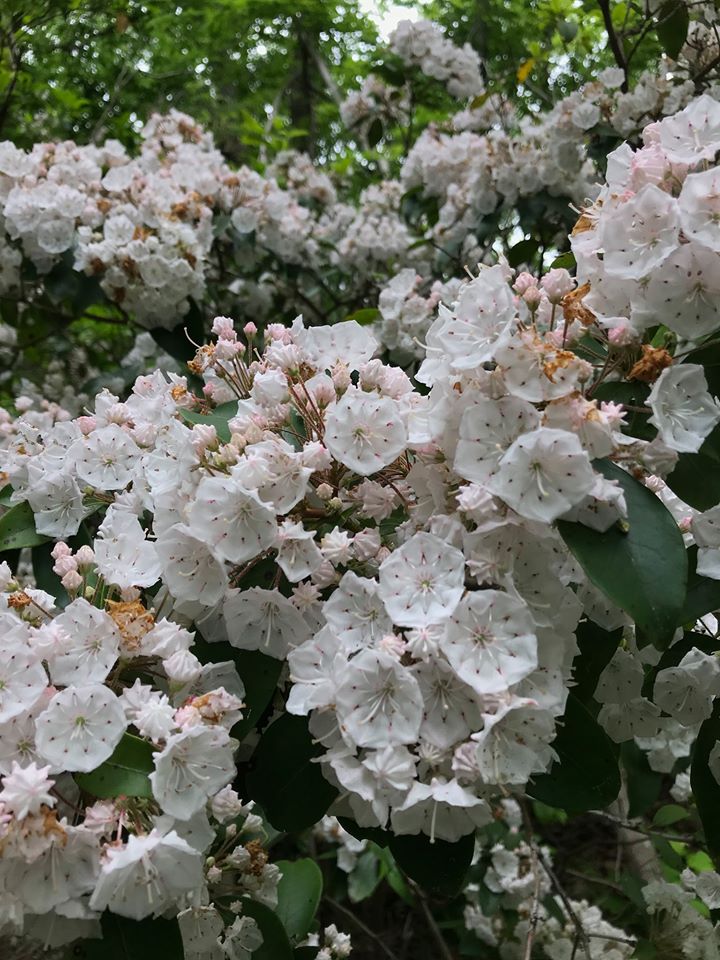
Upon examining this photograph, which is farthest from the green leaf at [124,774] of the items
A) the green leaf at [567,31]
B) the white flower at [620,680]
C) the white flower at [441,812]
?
the green leaf at [567,31]

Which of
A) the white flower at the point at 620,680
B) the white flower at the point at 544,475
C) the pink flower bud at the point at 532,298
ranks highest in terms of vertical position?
the pink flower bud at the point at 532,298

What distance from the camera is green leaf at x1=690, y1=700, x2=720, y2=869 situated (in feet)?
5.23

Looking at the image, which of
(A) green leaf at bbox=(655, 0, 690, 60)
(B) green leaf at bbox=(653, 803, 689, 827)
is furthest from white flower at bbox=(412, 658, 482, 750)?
(A) green leaf at bbox=(655, 0, 690, 60)

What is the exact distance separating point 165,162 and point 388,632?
3.37 meters

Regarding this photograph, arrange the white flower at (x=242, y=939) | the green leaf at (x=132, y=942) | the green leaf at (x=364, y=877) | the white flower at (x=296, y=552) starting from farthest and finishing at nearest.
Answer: the green leaf at (x=364, y=877) < the white flower at (x=242, y=939) < the white flower at (x=296, y=552) < the green leaf at (x=132, y=942)

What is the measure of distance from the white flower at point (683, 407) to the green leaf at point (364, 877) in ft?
9.71

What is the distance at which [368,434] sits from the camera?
1.40 meters

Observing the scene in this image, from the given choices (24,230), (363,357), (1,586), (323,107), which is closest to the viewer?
(1,586)

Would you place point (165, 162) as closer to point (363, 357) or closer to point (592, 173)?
point (592, 173)

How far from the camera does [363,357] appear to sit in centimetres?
161

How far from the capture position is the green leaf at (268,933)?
68.6 inches

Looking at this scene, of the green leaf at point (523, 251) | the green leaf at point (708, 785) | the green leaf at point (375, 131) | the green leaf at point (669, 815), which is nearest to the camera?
the green leaf at point (708, 785)

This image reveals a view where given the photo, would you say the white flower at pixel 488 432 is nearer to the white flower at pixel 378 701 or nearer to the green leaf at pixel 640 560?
the green leaf at pixel 640 560

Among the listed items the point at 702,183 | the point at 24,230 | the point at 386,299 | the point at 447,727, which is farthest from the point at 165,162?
the point at 447,727
